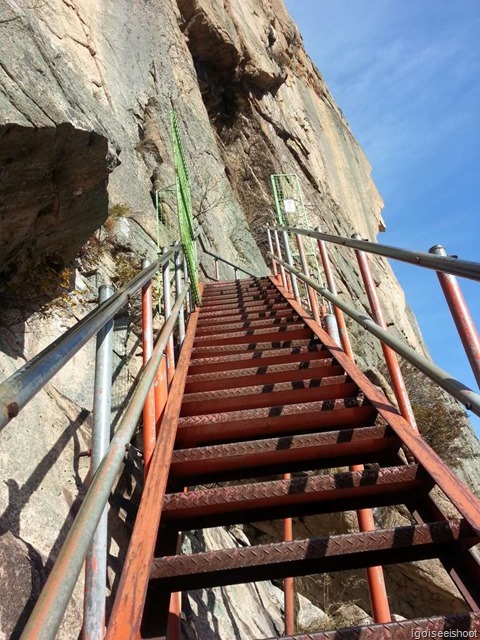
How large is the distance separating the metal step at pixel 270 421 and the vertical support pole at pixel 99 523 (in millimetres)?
1063

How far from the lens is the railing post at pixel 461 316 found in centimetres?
184

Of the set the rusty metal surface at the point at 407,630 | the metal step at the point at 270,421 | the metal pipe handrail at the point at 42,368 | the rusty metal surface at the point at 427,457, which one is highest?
the metal pipe handrail at the point at 42,368

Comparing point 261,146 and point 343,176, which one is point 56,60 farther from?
point 343,176

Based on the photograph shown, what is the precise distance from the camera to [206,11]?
1656 cm

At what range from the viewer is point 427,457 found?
2.36m

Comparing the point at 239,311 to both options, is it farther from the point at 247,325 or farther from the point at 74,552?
the point at 74,552

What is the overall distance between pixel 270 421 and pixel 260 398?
37cm

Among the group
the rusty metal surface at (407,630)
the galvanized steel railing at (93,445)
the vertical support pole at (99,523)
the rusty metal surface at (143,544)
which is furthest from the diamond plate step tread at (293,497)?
the rusty metal surface at (407,630)

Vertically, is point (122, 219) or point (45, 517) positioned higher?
point (122, 219)

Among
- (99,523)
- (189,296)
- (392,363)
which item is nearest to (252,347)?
(392,363)

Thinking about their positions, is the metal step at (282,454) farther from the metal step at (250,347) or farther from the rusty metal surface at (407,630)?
the metal step at (250,347)

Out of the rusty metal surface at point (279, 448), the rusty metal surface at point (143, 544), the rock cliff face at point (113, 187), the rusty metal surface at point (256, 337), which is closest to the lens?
the rusty metal surface at point (143, 544)

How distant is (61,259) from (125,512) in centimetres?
289

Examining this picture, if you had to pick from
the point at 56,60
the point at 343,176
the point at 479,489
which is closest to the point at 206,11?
the point at 343,176
